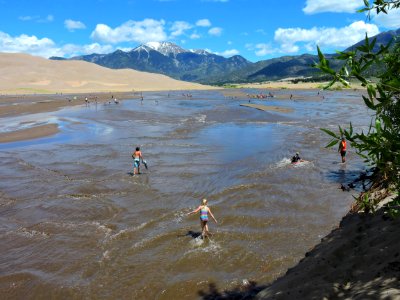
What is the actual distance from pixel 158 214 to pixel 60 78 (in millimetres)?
126392

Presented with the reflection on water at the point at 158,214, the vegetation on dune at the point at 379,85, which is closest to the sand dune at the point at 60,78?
the reflection on water at the point at 158,214

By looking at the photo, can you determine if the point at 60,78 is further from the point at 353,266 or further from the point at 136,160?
the point at 353,266

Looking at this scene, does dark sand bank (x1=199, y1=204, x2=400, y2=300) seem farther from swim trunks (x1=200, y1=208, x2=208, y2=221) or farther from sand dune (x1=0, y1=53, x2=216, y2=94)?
sand dune (x1=0, y1=53, x2=216, y2=94)

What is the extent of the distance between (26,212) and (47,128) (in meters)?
25.1

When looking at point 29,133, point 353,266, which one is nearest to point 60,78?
point 29,133

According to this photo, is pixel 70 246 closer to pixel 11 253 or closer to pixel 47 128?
pixel 11 253

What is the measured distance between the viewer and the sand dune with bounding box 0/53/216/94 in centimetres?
11156

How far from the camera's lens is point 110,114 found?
51750 millimetres

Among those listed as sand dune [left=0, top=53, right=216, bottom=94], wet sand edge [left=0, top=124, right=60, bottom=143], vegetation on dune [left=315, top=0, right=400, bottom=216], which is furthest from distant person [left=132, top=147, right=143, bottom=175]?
sand dune [left=0, top=53, right=216, bottom=94]

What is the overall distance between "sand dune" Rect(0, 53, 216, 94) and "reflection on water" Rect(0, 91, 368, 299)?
3387 inches

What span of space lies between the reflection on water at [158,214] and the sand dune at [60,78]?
86018 mm

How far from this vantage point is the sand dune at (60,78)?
111562 millimetres

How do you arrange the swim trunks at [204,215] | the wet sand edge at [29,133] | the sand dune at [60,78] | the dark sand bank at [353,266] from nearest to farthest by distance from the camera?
1. the dark sand bank at [353,266]
2. the swim trunks at [204,215]
3. the wet sand edge at [29,133]
4. the sand dune at [60,78]

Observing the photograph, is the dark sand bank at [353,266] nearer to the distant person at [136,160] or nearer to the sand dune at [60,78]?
the distant person at [136,160]
